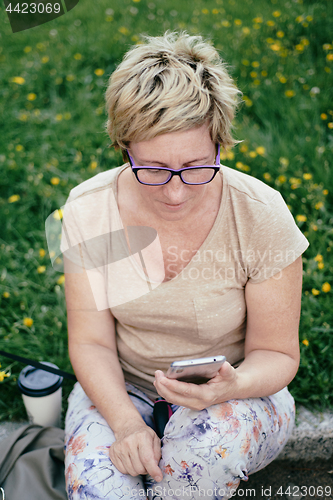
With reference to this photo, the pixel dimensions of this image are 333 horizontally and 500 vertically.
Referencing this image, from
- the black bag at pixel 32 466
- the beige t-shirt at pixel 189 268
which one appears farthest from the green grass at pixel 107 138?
the beige t-shirt at pixel 189 268

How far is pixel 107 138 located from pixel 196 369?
2.29 metres

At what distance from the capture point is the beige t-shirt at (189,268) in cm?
150

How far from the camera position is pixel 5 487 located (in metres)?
1.65

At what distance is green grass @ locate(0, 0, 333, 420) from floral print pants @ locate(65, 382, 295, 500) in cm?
60

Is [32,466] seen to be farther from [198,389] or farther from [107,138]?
[107,138]

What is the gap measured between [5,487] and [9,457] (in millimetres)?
113

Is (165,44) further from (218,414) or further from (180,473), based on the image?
(180,473)

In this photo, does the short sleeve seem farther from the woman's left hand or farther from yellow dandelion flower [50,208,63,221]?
yellow dandelion flower [50,208,63,221]

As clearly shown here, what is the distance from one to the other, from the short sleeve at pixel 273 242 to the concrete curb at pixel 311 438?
79cm

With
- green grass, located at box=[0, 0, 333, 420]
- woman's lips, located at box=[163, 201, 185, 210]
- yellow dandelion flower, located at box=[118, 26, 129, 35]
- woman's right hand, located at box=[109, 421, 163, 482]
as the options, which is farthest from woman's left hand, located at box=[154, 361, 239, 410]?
yellow dandelion flower, located at box=[118, 26, 129, 35]

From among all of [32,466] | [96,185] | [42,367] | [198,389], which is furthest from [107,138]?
[198,389]

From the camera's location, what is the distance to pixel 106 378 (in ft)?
5.35

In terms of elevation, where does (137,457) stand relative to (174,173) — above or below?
below

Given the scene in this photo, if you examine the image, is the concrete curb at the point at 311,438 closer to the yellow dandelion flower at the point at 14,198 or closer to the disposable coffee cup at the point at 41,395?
the disposable coffee cup at the point at 41,395
